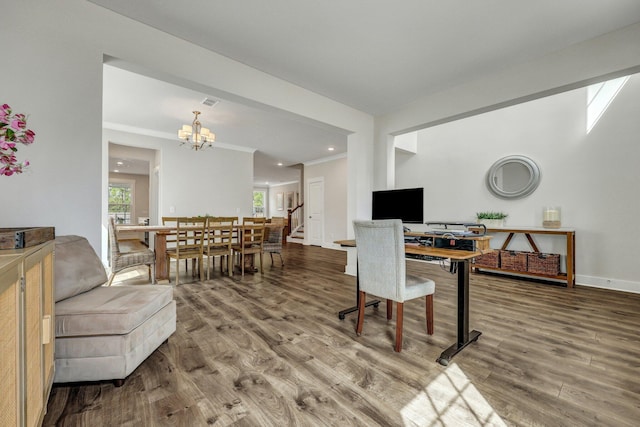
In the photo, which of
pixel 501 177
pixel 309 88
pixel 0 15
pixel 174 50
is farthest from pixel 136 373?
pixel 501 177

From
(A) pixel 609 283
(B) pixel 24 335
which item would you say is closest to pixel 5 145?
(B) pixel 24 335

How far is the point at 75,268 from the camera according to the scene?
1.72 m

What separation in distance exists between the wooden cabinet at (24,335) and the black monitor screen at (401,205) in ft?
8.91

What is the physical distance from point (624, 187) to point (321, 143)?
16.1 ft

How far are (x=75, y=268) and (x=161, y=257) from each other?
→ 2271 mm

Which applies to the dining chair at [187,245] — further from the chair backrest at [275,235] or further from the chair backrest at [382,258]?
the chair backrest at [382,258]

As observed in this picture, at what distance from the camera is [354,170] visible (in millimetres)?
4266

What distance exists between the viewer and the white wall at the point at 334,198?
7.39m

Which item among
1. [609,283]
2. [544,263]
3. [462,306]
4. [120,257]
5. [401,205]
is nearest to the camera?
[462,306]

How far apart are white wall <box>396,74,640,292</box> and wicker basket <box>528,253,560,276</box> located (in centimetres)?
37

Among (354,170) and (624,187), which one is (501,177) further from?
(354,170)

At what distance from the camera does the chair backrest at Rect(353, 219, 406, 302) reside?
1.88 meters

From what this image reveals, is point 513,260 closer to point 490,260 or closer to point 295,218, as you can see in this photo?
point 490,260

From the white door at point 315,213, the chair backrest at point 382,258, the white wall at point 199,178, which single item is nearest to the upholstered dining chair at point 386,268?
the chair backrest at point 382,258
